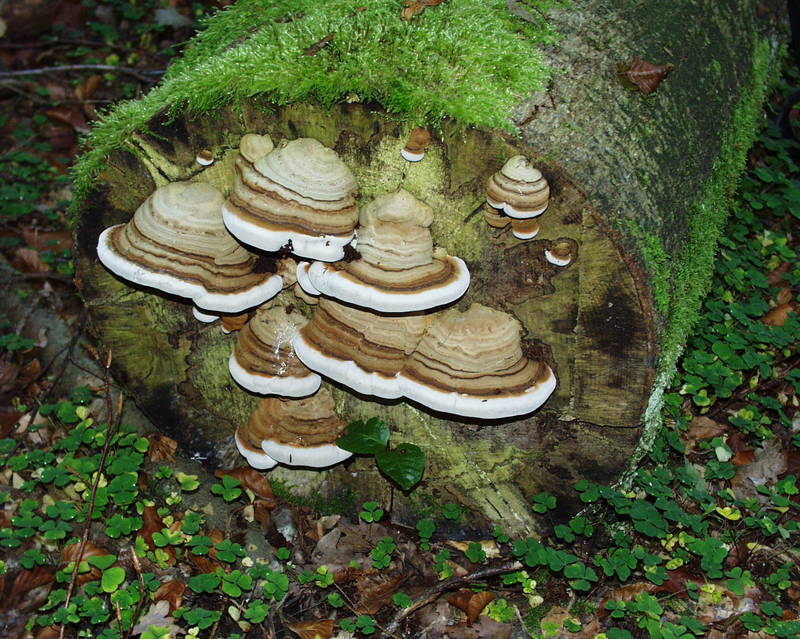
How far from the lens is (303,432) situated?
3.60 meters

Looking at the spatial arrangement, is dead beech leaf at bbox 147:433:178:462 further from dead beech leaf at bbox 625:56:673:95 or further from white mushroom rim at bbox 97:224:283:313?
dead beech leaf at bbox 625:56:673:95

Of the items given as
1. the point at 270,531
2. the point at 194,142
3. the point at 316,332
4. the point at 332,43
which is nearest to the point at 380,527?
the point at 270,531

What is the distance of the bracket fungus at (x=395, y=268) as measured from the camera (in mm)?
2758

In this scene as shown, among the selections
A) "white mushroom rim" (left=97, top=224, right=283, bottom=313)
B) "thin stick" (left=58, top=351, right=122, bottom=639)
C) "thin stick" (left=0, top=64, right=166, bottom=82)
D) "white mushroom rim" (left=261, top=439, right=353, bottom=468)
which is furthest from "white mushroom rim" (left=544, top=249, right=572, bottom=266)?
"thin stick" (left=0, top=64, right=166, bottom=82)

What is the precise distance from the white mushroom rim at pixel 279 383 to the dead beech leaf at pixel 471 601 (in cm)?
136

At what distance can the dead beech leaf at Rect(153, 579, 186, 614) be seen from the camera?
11.8 feet

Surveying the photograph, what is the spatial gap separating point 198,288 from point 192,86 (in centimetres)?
96

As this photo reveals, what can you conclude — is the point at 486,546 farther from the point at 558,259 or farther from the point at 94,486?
the point at 94,486

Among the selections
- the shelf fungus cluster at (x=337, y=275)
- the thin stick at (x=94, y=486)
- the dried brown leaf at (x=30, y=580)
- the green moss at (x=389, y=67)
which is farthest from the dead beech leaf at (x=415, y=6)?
the dried brown leaf at (x=30, y=580)

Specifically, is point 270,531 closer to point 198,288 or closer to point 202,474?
point 202,474

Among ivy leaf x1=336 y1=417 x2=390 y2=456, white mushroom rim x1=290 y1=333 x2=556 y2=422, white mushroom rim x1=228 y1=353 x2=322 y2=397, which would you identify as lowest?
ivy leaf x1=336 y1=417 x2=390 y2=456

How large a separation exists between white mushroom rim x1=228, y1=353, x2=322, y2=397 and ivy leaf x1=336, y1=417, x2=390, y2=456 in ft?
1.23

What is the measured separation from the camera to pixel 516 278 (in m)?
3.18

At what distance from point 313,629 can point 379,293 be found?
1871 millimetres
